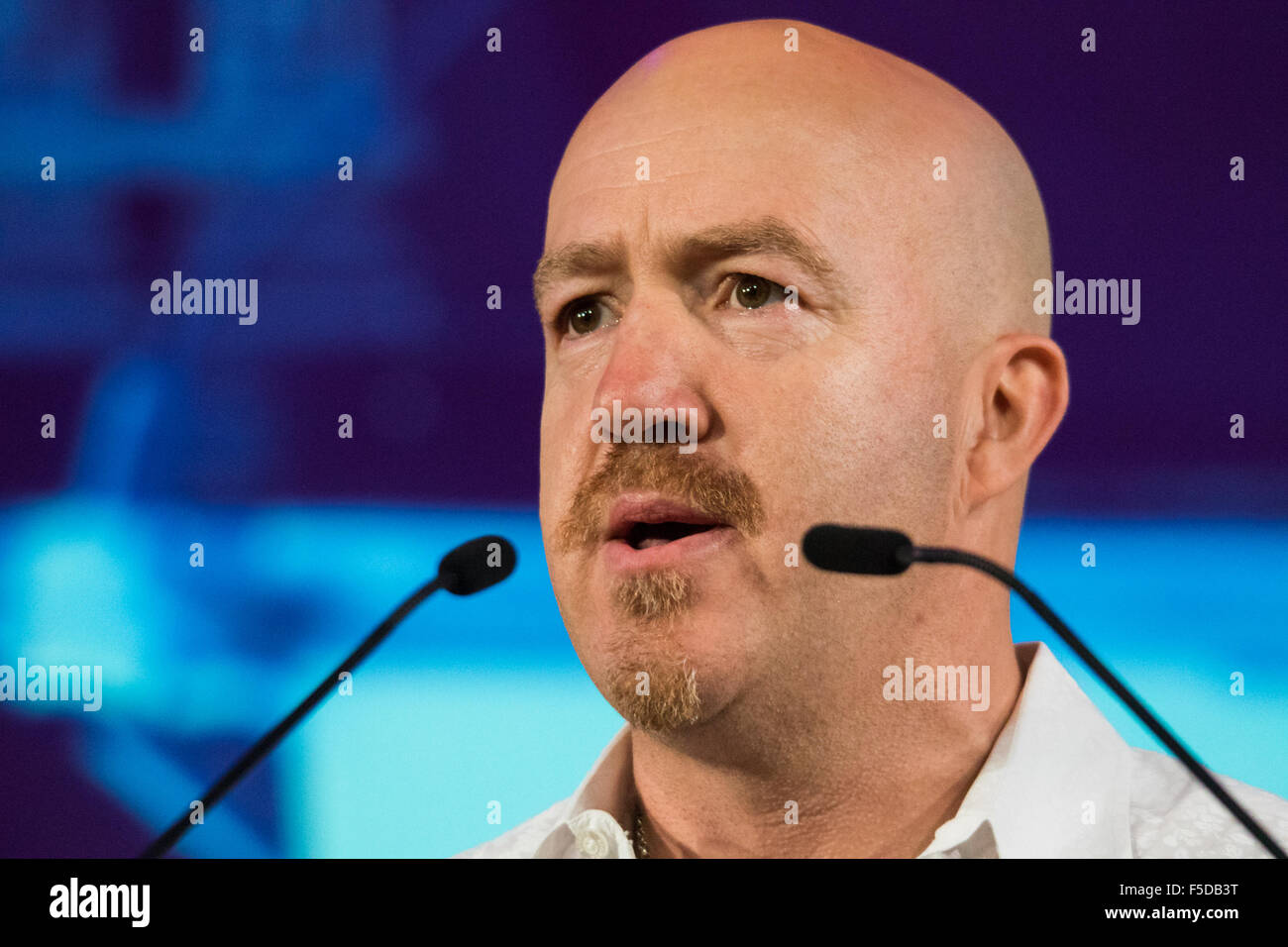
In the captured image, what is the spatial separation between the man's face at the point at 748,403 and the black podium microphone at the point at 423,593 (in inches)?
7.6

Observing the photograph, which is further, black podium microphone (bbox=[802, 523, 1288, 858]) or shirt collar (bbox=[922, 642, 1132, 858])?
shirt collar (bbox=[922, 642, 1132, 858])

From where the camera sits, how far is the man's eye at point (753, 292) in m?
2.07

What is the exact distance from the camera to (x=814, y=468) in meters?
2.00

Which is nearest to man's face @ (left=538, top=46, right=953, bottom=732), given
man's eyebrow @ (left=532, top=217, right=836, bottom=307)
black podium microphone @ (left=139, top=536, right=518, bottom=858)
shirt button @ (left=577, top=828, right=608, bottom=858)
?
man's eyebrow @ (left=532, top=217, right=836, bottom=307)

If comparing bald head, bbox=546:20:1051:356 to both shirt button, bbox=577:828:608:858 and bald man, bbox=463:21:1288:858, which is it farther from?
shirt button, bbox=577:828:608:858

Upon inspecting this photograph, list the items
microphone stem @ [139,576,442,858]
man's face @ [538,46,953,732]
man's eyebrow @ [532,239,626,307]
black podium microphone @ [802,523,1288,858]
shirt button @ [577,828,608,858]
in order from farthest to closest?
shirt button @ [577,828,608,858]
man's eyebrow @ [532,239,626,307]
man's face @ [538,46,953,732]
microphone stem @ [139,576,442,858]
black podium microphone @ [802,523,1288,858]

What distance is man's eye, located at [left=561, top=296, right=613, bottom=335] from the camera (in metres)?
2.22

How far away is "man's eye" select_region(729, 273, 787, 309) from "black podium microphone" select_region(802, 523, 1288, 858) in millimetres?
466

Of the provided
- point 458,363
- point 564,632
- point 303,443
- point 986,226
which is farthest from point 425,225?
point 986,226

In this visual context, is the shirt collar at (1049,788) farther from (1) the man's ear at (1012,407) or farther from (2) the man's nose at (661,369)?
(2) the man's nose at (661,369)
